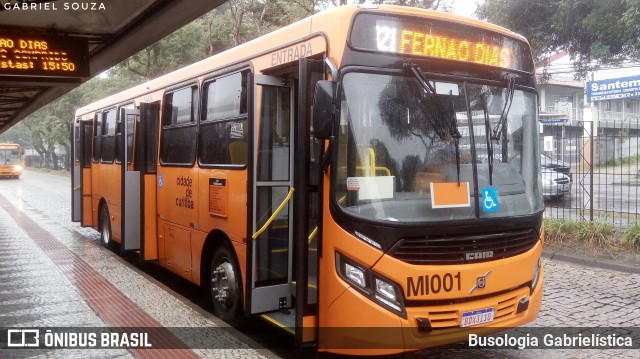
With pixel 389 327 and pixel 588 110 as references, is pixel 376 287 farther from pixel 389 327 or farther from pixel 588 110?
pixel 588 110

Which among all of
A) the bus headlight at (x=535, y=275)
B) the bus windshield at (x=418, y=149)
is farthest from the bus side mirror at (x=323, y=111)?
the bus headlight at (x=535, y=275)

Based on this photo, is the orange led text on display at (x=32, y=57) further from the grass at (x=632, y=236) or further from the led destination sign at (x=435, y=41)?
the grass at (x=632, y=236)

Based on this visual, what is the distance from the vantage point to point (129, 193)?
8.45m

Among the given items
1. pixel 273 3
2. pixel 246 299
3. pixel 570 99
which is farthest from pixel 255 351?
pixel 570 99

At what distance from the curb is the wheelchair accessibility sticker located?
5.03 m

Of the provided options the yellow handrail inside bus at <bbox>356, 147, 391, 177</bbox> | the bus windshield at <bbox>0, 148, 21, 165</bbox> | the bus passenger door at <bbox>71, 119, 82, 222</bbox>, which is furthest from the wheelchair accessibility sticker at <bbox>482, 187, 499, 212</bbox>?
the bus windshield at <bbox>0, 148, 21, 165</bbox>

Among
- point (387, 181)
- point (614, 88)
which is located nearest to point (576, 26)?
point (387, 181)

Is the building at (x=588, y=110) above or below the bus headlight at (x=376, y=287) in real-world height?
above

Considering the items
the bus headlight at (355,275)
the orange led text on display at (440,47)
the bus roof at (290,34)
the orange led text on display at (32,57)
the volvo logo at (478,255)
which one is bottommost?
the bus headlight at (355,275)

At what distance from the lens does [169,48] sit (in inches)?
963

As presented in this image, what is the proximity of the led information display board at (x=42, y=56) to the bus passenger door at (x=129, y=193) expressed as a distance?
1063 millimetres

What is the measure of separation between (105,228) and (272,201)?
697 centimetres

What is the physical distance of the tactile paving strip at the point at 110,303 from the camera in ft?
16.7

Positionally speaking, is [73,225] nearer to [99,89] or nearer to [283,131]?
[283,131]
